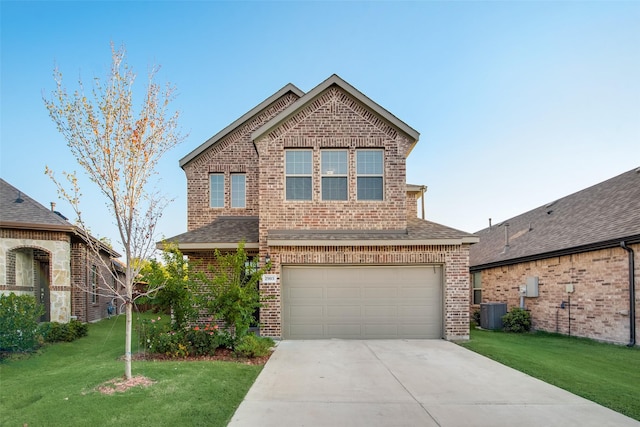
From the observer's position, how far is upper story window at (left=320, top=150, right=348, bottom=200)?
12062 millimetres

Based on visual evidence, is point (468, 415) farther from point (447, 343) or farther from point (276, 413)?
point (447, 343)

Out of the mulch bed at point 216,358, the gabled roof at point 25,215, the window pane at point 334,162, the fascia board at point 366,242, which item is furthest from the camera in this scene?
the gabled roof at point 25,215

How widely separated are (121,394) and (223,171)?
1006 cm

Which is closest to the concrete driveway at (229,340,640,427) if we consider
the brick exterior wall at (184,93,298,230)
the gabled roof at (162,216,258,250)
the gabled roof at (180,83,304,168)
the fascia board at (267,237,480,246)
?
the fascia board at (267,237,480,246)

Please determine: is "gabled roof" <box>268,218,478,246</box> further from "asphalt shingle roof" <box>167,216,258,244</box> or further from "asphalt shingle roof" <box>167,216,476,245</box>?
"asphalt shingle roof" <box>167,216,258,244</box>

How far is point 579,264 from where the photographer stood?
12789mm

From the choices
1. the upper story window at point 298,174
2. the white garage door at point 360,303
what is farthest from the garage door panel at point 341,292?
the upper story window at point 298,174

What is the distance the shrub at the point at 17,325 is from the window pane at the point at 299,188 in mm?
7524

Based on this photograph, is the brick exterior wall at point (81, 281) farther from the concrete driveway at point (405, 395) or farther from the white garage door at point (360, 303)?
the concrete driveway at point (405, 395)

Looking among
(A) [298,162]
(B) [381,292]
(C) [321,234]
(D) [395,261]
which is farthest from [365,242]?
(A) [298,162]

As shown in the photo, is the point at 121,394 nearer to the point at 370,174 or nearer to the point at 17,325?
the point at 17,325

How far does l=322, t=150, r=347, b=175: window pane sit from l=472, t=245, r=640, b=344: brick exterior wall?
8303 mm

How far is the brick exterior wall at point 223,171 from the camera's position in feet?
48.3

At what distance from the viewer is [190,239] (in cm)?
1230
